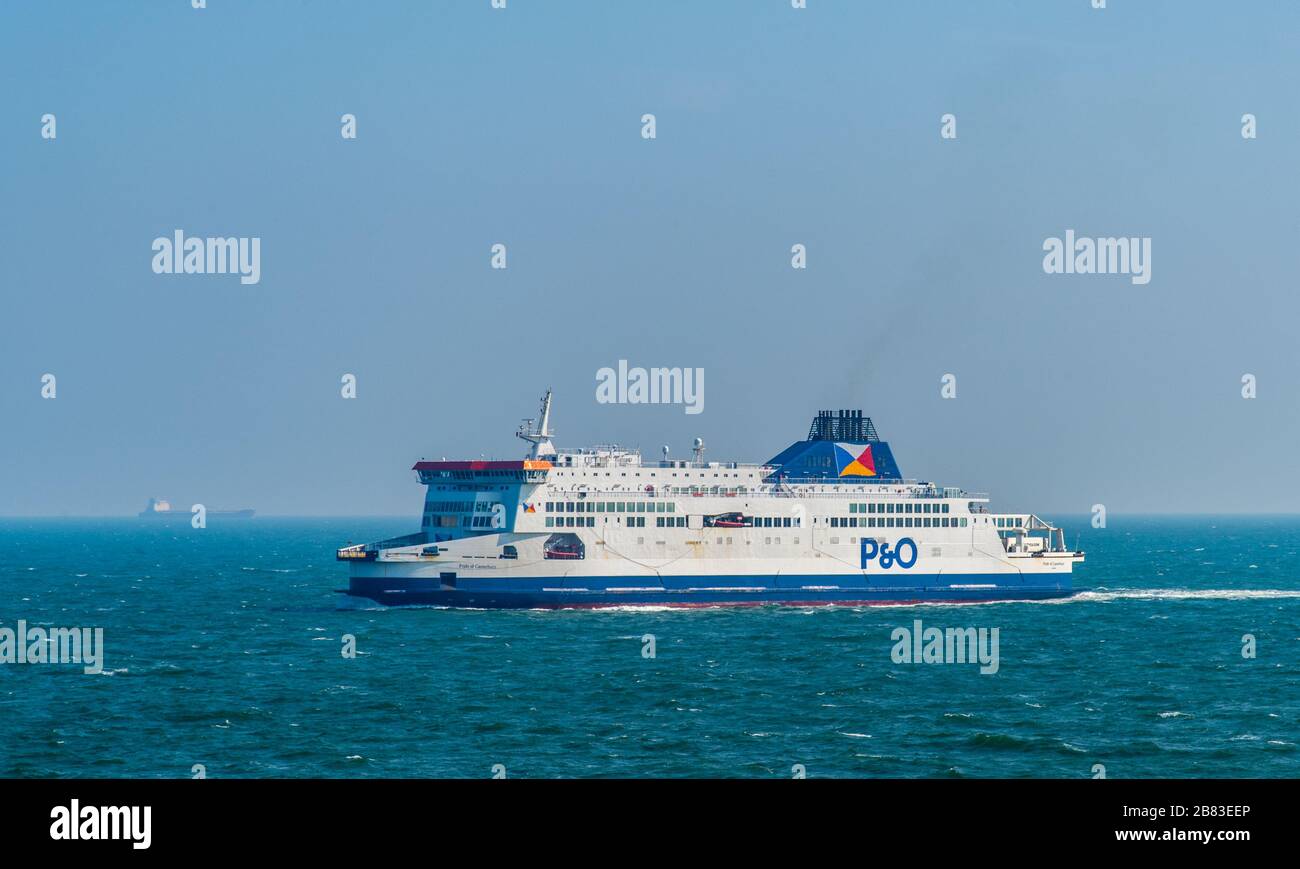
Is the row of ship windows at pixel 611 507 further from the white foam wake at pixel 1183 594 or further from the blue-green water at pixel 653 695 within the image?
the white foam wake at pixel 1183 594

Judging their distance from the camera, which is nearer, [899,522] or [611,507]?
[611,507]

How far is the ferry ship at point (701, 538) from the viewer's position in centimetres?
6981

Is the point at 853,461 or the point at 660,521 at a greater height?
the point at 853,461

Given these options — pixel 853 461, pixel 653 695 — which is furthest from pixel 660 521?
pixel 653 695

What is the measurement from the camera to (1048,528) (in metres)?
78.6

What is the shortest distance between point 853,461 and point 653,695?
33.4 meters

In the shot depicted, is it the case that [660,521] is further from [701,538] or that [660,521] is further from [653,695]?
[653,695]

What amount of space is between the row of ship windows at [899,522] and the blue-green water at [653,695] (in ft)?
14.0

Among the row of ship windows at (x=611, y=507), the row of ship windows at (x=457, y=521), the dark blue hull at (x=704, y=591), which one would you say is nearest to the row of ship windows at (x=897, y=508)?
the dark blue hull at (x=704, y=591)

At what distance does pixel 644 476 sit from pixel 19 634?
28.7 metres

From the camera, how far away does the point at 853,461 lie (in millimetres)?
78062

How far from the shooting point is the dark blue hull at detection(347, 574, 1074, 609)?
228ft

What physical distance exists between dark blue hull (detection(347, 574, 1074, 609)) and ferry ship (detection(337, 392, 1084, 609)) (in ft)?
0.22
